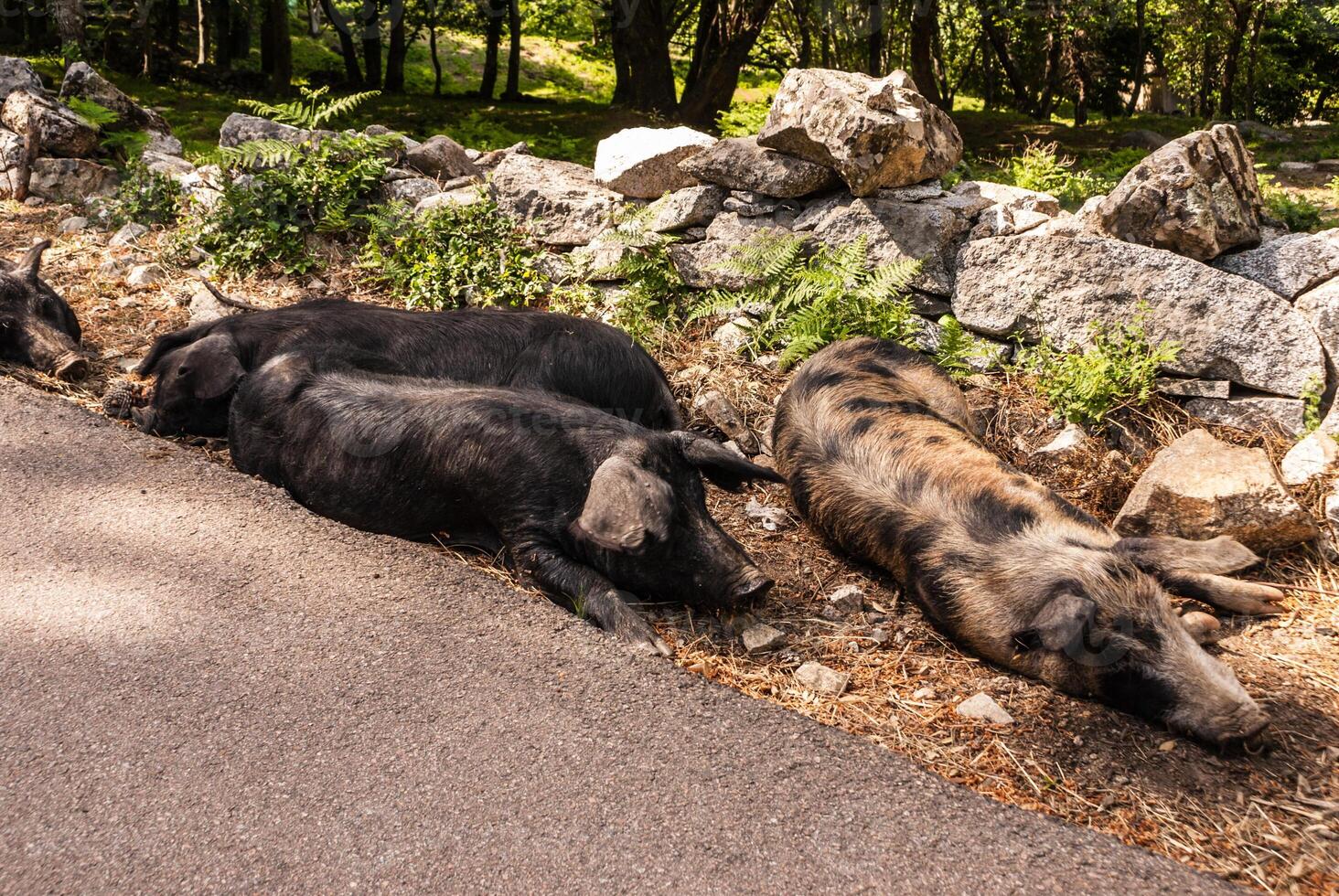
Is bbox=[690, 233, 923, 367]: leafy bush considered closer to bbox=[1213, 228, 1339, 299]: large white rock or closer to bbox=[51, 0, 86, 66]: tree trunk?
bbox=[1213, 228, 1339, 299]: large white rock

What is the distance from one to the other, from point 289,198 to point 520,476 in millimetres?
4285

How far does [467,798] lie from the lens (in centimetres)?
284

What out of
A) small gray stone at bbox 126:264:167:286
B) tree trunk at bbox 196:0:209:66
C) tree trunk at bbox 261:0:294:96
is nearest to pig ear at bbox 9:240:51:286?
small gray stone at bbox 126:264:167:286

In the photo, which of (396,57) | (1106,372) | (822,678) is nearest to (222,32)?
(396,57)

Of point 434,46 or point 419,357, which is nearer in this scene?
point 419,357

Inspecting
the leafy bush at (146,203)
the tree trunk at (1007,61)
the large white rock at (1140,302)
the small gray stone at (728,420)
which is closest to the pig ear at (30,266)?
the leafy bush at (146,203)

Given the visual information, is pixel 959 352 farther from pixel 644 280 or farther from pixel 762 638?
pixel 762 638

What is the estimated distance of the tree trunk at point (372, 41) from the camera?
60.0ft

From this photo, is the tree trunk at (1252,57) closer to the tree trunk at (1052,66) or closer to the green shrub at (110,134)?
the tree trunk at (1052,66)

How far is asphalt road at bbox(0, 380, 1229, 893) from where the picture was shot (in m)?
2.61

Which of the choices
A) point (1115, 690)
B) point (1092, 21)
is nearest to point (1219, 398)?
point (1115, 690)

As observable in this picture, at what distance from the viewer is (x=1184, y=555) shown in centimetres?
405

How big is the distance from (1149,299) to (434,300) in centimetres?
417

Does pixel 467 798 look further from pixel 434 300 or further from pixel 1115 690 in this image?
pixel 434 300
